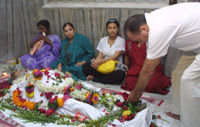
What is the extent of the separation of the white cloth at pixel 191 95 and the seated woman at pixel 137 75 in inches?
44.1

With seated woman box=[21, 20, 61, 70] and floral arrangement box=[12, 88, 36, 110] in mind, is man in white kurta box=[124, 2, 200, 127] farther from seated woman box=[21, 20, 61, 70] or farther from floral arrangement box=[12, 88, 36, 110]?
seated woman box=[21, 20, 61, 70]

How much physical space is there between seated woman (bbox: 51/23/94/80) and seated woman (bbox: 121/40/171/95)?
1.02 m

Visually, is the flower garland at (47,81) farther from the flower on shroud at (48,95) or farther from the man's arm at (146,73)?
the man's arm at (146,73)

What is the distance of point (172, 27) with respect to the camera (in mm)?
1876

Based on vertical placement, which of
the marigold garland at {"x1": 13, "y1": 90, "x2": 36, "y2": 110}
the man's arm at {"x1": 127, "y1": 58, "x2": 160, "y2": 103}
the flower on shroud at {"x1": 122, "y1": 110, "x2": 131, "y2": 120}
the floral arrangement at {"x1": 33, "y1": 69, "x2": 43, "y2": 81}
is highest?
the man's arm at {"x1": 127, "y1": 58, "x2": 160, "y2": 103}

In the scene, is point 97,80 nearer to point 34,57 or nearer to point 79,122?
point 79,122

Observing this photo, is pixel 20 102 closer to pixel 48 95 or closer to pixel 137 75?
pixel 48 95

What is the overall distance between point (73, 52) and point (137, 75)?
1604 millimetres

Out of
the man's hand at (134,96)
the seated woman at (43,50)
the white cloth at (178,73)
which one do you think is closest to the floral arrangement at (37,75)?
the man's hand at (134,96)

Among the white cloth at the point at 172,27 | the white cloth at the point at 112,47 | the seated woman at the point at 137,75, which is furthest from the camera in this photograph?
the white cloth at the point at 112,47

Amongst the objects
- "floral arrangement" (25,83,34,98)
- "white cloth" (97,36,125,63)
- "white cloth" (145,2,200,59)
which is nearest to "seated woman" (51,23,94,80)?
"white cloth" (97,36,125,63)

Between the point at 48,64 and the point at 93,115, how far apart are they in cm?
263

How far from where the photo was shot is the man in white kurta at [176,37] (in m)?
1.88

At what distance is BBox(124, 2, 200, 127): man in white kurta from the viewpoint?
1877 mm
